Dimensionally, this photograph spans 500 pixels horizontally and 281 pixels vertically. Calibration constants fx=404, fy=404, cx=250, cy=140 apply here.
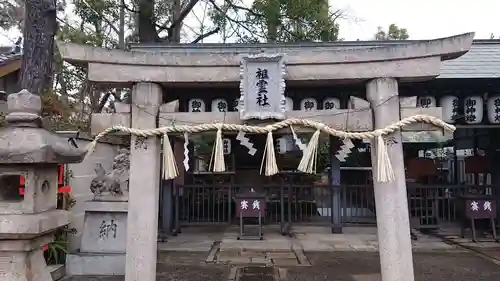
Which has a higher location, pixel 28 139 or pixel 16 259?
pixel 28 139

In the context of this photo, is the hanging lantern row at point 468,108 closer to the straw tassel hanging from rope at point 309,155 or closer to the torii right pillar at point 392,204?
the torii right pillar at point 392,204

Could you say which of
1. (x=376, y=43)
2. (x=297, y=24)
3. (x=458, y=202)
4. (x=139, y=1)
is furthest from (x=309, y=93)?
(x=139, y=1)

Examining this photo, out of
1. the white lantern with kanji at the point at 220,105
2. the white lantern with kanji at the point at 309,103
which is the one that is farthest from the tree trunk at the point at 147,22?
the white lantern with kanji at the point at 309,103

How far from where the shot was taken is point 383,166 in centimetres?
465

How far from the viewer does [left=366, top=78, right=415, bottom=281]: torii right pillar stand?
477 centimetres

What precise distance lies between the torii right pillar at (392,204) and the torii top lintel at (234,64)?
0.78 ft

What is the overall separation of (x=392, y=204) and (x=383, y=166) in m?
0.52

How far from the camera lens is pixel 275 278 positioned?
6883 millimetres

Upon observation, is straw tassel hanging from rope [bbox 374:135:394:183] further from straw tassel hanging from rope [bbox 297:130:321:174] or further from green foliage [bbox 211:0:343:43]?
green foliage [bbox 211:0:343:43]

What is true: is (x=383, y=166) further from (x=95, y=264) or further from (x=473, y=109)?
(x=473, y=109)

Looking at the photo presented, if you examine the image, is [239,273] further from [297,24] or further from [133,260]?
[297,24]

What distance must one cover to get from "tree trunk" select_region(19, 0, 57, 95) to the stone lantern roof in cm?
554

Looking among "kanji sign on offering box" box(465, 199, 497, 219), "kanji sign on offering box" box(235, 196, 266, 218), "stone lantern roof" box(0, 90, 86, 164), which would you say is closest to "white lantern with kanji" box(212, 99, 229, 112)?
"stone lantern roof" box(0, 90, 86, 164)

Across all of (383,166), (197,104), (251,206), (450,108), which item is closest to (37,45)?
(197,104)
